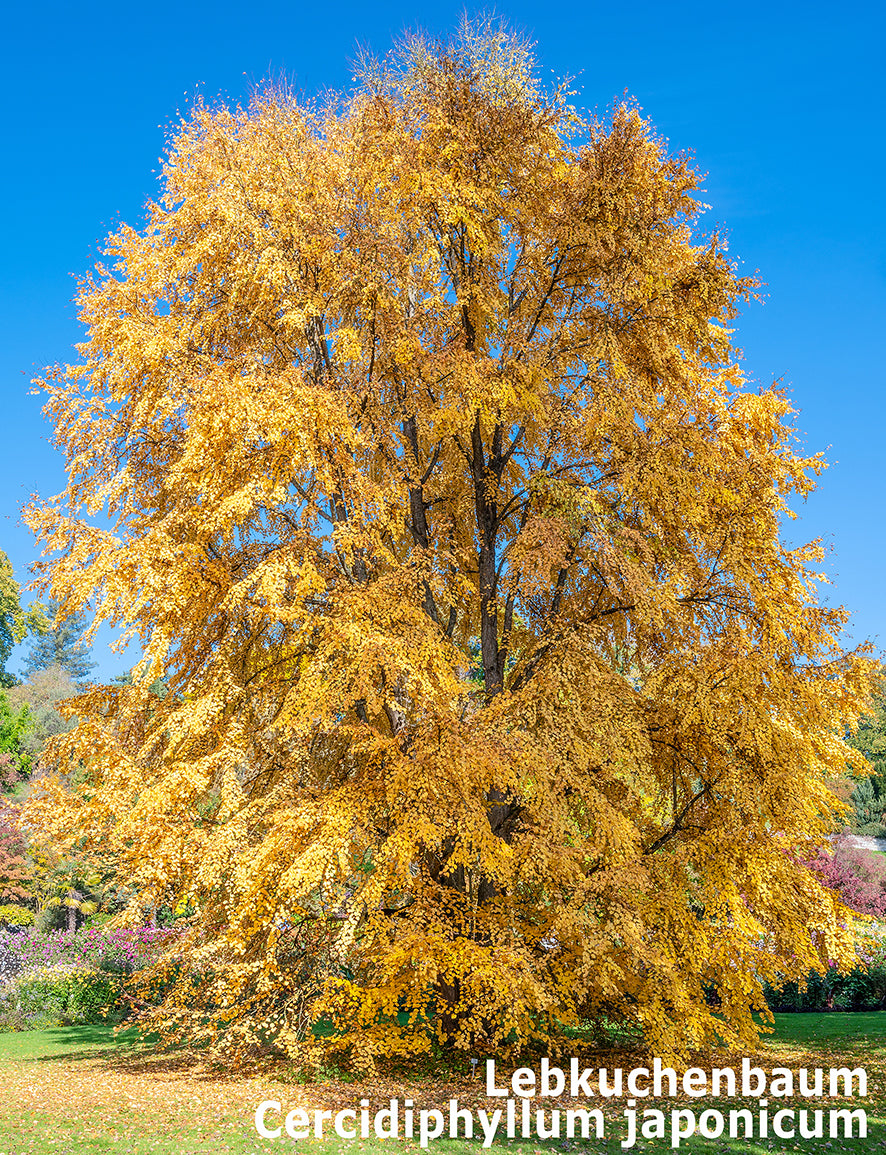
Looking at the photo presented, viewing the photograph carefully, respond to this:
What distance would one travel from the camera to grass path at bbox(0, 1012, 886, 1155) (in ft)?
24.9

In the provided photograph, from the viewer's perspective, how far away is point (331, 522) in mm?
12000

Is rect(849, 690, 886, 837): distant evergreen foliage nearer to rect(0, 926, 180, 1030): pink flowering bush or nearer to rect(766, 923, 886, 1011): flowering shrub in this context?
rect(766, 923, 886, 1011): flowering shrub

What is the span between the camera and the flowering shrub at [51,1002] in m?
17.4

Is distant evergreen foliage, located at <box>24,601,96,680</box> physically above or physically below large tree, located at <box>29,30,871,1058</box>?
above

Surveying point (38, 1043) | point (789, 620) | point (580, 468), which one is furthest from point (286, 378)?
point (38, 1043)

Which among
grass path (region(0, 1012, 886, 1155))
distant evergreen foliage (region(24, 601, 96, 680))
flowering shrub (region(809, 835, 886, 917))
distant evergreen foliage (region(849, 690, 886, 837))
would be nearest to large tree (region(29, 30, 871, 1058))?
grass path (region(0, 1012, 886, 1155))

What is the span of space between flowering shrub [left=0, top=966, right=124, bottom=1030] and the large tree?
7.41m

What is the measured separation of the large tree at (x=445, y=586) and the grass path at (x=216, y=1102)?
754 millimetres

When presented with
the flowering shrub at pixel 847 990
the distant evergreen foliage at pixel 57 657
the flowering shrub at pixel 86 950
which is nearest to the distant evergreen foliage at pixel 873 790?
the flowering shrub at pixel 847 990

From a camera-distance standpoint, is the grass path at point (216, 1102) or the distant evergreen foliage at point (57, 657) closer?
the grass path at point (216, 1102)

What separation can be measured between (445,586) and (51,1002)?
43.5ft

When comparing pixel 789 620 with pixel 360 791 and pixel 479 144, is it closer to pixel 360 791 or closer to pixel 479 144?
pixel 360 791

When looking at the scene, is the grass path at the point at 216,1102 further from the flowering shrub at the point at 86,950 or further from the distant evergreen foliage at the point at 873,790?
the distant evergreen foliage at the point at 873,790

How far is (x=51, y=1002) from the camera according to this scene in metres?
17.8
